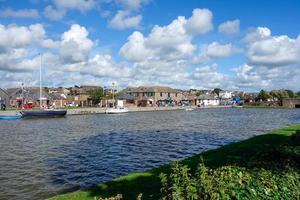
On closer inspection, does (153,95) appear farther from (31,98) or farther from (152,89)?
(31,98)

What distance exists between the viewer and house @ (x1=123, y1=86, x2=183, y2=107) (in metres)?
180

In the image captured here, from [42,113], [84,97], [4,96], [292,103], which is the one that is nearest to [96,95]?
[84,97]

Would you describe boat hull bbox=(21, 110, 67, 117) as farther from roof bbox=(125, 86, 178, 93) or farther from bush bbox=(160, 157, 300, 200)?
roof bbox=(125, 86, 178, 93)

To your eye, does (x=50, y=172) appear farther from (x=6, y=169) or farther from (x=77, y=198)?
(x=77, y=198)

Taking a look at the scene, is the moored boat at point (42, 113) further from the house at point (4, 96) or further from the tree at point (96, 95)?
the tree at point (96, 95)

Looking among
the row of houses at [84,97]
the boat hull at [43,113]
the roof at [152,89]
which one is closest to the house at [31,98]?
the row of houses at [84,97]

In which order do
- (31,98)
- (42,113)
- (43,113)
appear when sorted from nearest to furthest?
(42,113) < (43,113) < (31,98)

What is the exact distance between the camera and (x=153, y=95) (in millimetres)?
184625

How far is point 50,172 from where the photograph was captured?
78.1 feet

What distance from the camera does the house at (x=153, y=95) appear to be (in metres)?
180

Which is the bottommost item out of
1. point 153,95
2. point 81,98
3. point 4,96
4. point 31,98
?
point 31,98

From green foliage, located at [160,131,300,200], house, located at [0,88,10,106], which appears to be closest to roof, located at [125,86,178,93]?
house, located at [0,88,10,106]

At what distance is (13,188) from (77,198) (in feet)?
23.7

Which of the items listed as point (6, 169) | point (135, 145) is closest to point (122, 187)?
point (6, 169)
